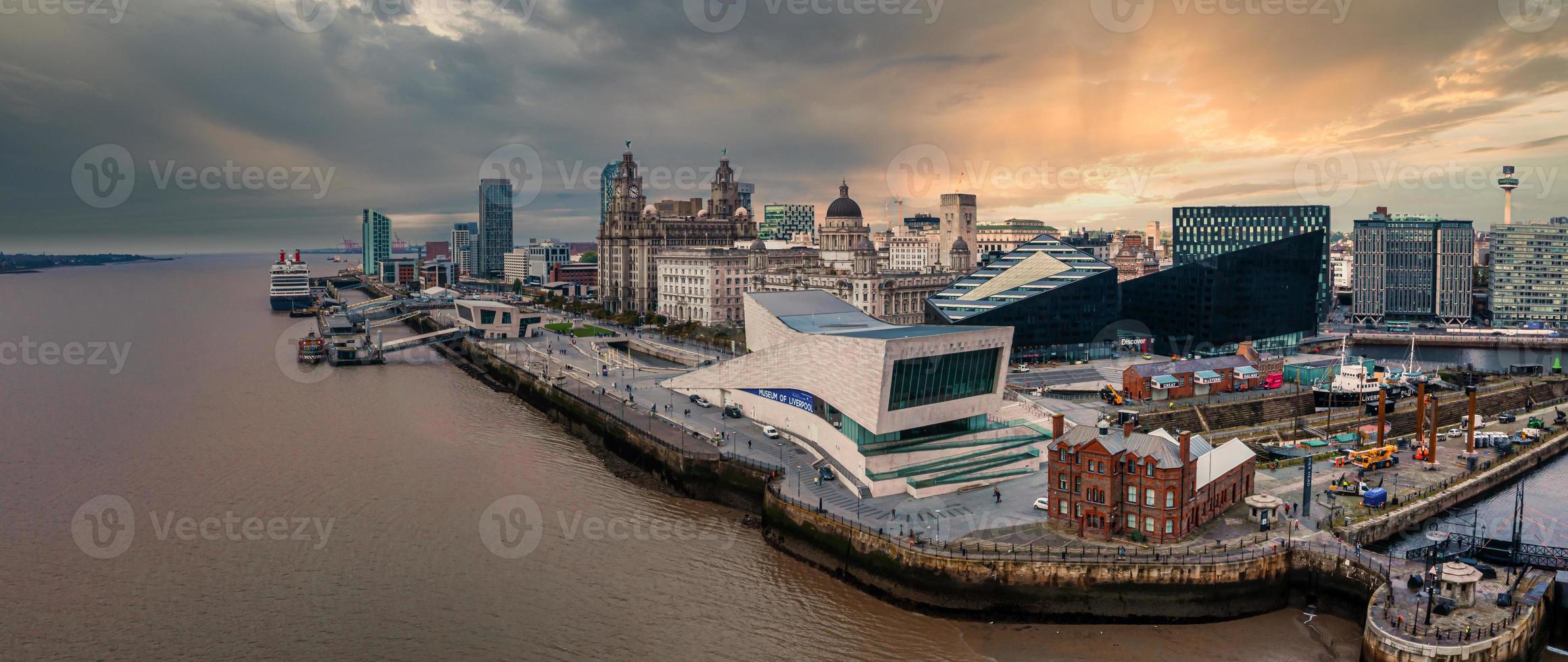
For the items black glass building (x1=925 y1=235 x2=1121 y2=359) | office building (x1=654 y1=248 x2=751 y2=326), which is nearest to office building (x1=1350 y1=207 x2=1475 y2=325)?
black glass building (x1=925 y1=235 x2=1121 y2=359)

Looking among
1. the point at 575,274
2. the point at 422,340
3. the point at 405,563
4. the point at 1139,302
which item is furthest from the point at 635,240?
the point at 405,563

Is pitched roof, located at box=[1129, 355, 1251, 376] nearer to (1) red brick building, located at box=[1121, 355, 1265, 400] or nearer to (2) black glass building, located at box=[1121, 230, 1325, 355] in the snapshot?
(1) red brick building, located at box=[1121, 355, 1265, 400]

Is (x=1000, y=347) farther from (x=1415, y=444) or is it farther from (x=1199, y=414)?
(x=1415, y=444)

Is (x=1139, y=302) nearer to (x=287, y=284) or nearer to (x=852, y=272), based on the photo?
(x=852, y=272)

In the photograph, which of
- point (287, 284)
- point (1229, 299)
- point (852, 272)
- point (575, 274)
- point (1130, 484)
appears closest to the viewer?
point (1130, 484)

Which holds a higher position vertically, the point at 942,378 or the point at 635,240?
the point at 635,240

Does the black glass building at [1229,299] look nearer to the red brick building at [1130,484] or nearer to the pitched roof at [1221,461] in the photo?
the pitched roof at [1221,461]
